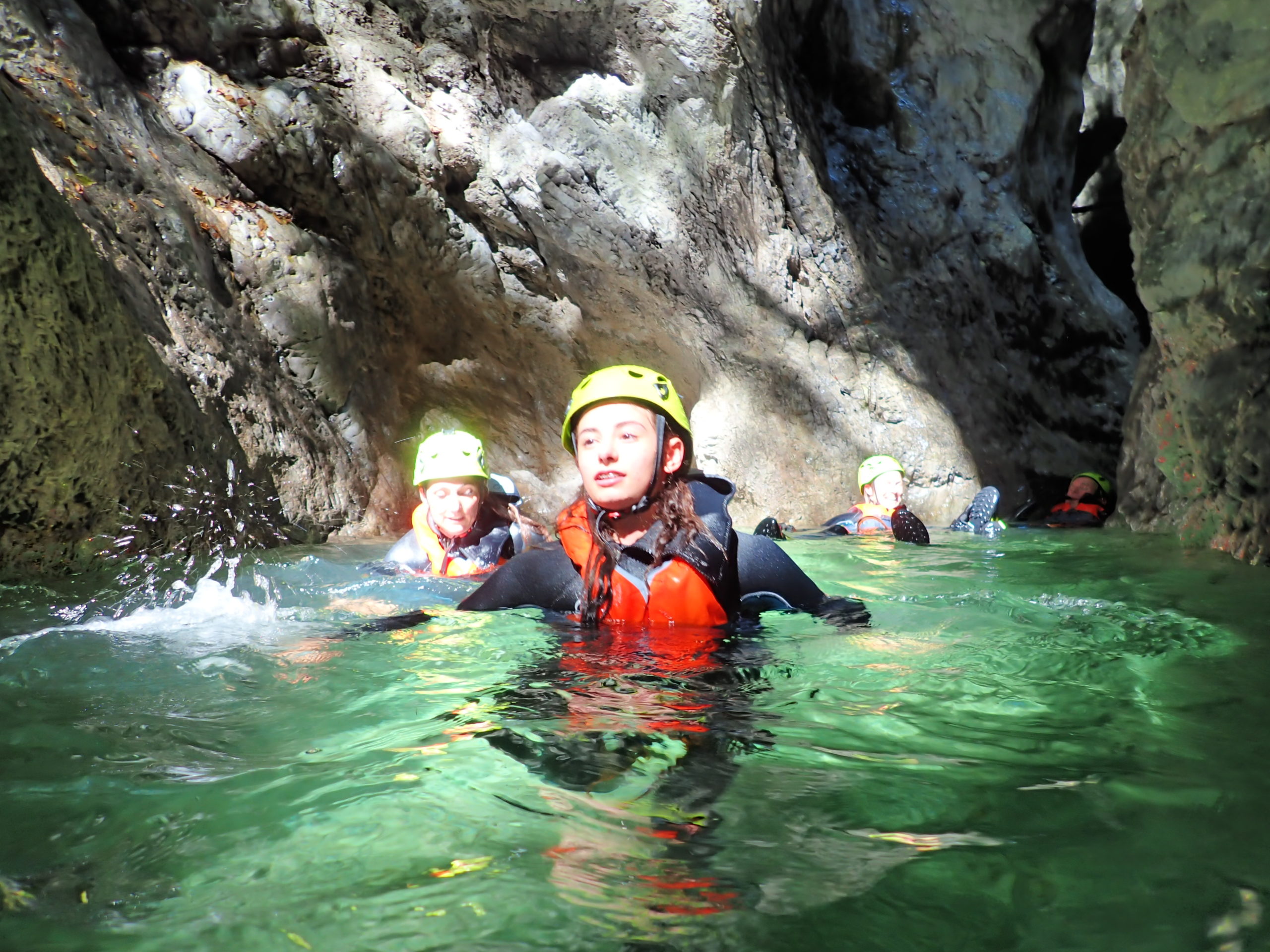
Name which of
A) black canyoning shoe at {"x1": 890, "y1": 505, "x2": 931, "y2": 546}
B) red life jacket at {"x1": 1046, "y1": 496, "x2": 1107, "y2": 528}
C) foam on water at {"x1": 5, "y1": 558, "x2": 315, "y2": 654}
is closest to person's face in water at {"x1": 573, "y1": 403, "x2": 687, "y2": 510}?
foam on water at {"x1": 5, "y1": 558, "x2": 315, "y2": 654}

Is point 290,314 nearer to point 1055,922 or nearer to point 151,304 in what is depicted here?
point 151,304

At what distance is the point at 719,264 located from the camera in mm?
10742

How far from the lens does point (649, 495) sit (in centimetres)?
331

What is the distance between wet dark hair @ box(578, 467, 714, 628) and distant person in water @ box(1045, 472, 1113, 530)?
26.1 feet

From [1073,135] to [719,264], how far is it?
705 centimetres

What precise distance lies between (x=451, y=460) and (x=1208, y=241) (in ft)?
16.0

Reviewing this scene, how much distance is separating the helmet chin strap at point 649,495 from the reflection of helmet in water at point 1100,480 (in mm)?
9000

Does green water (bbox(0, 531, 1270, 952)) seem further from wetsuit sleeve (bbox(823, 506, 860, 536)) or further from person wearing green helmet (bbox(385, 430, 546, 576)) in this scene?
wetsuit sleeve (bbox(823, 506, 860, 536))

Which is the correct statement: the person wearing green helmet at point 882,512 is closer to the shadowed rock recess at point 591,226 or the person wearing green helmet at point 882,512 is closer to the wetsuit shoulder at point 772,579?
the shadowed rock recess at point 591,226

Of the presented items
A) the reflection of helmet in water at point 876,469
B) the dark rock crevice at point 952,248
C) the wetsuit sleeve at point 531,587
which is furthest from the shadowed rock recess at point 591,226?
the wetsuit sleeve at point 531,587

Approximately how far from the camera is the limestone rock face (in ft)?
15.7

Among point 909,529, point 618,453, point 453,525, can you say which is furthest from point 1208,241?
point 453,525

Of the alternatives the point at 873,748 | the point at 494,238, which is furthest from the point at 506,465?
the point at 873,748

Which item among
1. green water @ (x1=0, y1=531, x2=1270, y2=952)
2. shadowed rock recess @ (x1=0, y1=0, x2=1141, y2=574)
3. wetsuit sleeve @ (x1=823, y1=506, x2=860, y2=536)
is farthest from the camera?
shadowed rock recess @ (x1=0, y1=0, x2=1141, y2=574)
